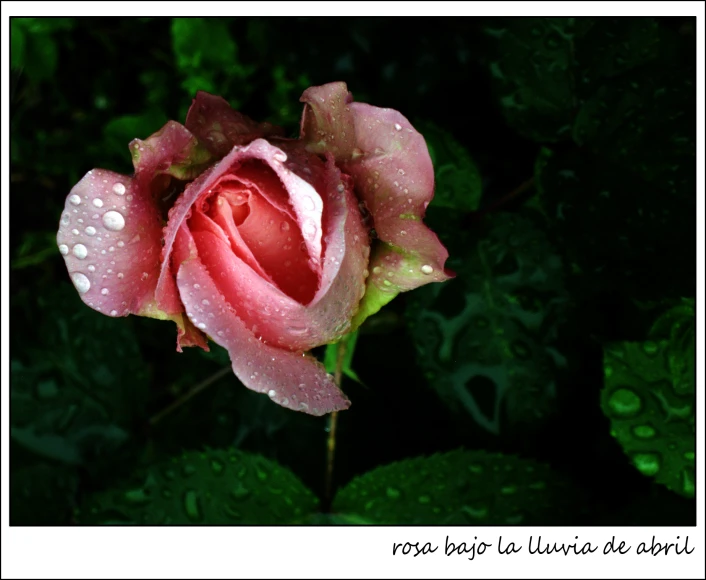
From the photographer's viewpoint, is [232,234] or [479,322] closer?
[232,234]

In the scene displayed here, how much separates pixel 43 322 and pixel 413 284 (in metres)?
0.52

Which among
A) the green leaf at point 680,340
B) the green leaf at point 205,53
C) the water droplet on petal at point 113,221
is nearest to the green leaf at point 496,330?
the green leaf at point 680,340

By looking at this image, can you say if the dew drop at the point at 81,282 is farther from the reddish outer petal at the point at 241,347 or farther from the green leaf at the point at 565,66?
Answer: the green leaf at the point at 565,66

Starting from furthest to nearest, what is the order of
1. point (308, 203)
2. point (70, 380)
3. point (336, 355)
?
point (70, 380)
point (336, 355)
point (308, 203)

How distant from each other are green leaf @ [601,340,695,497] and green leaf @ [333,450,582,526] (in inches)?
3.9

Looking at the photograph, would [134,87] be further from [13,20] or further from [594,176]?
[594,176]

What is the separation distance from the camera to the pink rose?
0.41m

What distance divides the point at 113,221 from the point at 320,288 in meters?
0.16

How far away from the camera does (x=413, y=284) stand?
469 mm

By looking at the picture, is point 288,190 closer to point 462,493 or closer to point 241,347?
point 241,347

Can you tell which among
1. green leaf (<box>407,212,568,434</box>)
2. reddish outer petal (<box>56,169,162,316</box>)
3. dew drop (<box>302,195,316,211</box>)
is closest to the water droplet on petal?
reddish outer petal (<box>56,169,162,316</box>)

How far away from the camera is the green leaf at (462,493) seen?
66cm

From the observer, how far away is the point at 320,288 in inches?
15.9

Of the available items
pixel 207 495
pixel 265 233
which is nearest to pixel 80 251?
pixel 265 233
